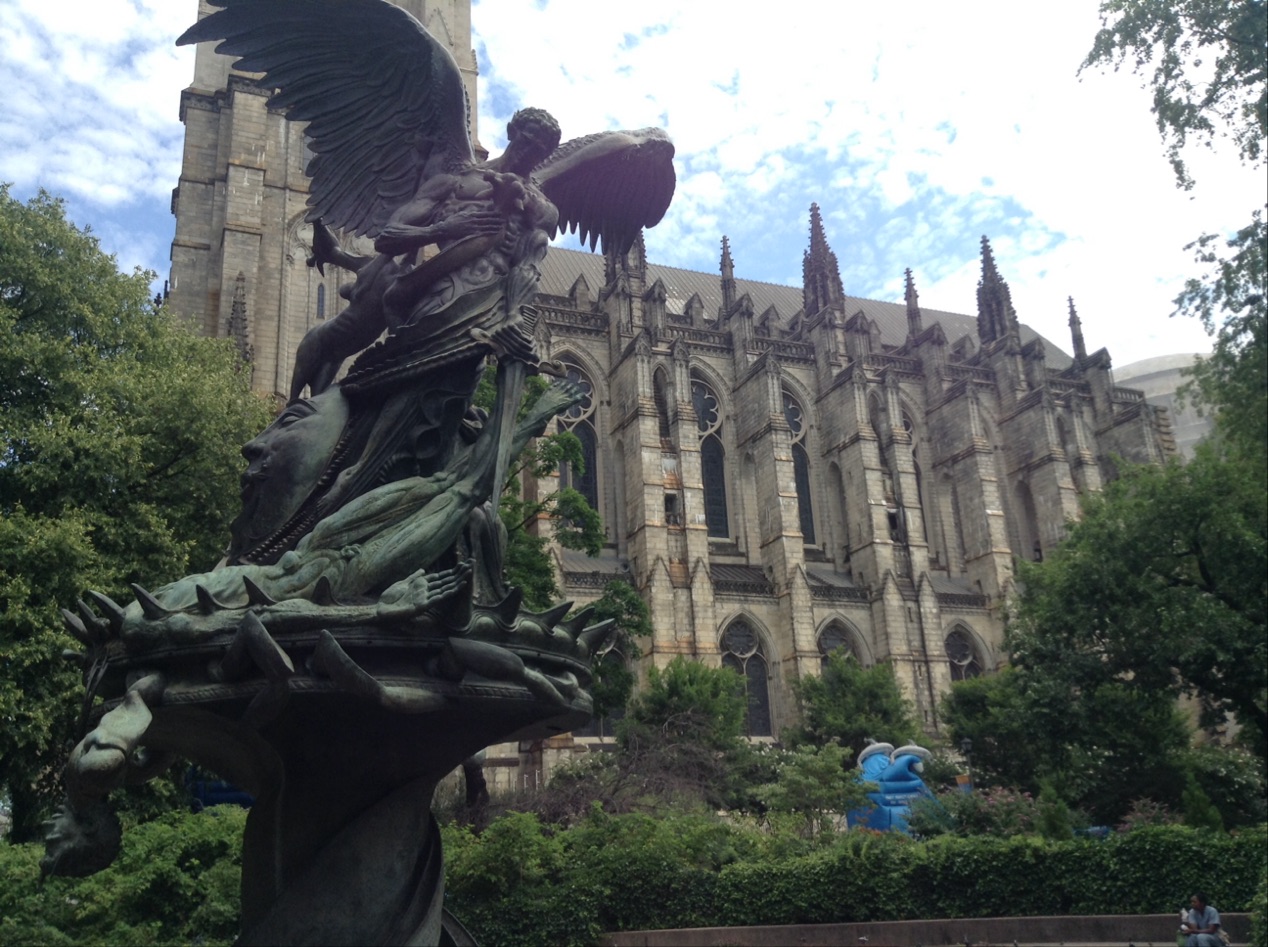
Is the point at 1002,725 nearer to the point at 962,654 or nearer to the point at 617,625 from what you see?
the point at 617,625

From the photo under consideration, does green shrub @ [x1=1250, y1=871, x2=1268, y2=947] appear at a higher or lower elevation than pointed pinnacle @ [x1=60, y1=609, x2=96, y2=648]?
lower

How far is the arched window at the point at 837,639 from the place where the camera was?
36.5 m

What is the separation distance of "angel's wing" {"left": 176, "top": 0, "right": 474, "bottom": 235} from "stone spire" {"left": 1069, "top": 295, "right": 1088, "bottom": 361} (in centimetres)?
4722

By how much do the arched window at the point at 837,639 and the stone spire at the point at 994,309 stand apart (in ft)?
55.4

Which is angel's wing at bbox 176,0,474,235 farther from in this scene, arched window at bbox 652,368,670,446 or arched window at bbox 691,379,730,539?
arched window at bbox 691,379,730,539

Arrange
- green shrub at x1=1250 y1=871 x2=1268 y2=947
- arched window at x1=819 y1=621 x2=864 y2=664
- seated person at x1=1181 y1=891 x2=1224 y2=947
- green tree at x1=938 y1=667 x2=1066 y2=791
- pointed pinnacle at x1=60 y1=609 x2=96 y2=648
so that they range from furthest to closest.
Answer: arched window at x1=819 y1=621 x2=864 y2=664, green tree at x1=938 y1=667 x2=1066 y2=791, seated person at x1=1181 y1=891 x2=1224 y2=947, green shrub at x1=1250 y1=871 x2=1268 y2=947, pointed pinnacle at x1=60 y1=609 x2=96 y2=648

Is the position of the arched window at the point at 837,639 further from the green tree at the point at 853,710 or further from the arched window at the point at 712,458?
the green tree at the point at 853,710

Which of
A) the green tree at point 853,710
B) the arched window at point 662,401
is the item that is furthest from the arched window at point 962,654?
the arched window at point 662,401

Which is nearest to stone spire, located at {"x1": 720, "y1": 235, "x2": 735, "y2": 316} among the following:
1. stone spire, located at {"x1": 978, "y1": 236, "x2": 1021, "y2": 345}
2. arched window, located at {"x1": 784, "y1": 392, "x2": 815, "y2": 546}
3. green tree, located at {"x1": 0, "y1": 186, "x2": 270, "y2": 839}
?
arched window, located at {"x1": 784, "y1": 392, "x2": 815, "y2": 546}

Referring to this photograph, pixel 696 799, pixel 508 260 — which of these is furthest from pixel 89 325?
pixel 508 260

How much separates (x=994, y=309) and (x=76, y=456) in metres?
40.3

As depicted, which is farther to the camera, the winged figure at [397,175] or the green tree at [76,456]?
the green tree at [76,456]

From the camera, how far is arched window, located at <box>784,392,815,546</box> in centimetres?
4044

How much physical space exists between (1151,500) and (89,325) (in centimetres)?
1970
